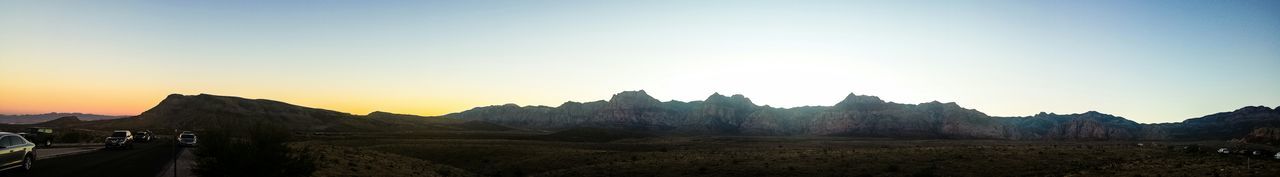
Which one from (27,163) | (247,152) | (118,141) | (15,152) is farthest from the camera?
(118,141)

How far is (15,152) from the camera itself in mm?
24781

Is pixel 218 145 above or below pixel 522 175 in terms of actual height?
above

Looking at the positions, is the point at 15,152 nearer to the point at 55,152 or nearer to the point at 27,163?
the point at 27,163

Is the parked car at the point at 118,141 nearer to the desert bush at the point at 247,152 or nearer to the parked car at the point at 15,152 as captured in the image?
the parked car at the point at 15,152

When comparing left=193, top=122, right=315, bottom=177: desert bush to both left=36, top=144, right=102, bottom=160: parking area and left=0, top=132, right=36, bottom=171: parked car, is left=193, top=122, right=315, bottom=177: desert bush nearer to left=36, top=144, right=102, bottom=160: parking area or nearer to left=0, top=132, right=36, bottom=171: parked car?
left=0, top=132, right=36, bottom=171: parked car

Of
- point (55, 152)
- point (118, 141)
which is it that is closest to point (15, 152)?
point (55, 152)

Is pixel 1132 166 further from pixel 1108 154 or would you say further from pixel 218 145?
pixel 218 145

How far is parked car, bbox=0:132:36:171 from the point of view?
23.8 metres

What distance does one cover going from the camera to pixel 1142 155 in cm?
5138

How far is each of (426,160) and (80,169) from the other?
1123 inches

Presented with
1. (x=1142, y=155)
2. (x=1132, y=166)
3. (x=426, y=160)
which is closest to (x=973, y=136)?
(x=1142, y=155)

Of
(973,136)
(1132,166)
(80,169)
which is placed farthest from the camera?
(973,136)

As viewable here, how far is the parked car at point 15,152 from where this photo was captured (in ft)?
78.0

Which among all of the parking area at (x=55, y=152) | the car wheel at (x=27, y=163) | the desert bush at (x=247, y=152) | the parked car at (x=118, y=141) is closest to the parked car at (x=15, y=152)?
the car wheel at (x=27, y=163)
